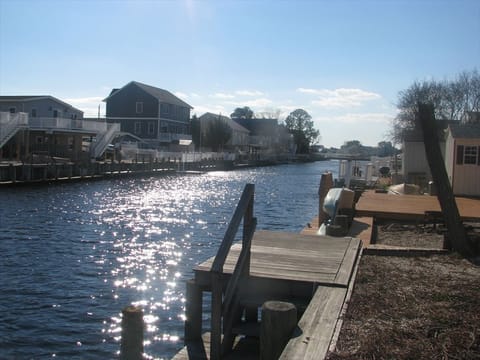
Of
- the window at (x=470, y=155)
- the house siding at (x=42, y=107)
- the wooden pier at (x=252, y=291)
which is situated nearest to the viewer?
the wooden pier at (x=252, y=291)

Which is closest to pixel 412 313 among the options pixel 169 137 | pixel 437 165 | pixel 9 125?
pixel 437 165

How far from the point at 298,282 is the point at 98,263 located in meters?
9.81

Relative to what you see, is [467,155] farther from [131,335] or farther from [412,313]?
[131,335]

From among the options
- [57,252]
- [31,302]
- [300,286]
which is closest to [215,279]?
[300,286]

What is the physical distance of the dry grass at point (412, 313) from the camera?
4.45m

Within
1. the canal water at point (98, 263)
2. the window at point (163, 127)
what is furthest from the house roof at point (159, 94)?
the canal water at point (98, 263)

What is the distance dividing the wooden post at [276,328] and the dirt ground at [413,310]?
47 cm

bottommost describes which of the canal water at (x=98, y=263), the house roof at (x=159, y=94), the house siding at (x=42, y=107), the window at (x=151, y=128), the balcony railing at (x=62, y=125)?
the canal water at (x=98, y=263)

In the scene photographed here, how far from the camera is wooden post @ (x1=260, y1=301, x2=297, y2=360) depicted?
4.77 metres

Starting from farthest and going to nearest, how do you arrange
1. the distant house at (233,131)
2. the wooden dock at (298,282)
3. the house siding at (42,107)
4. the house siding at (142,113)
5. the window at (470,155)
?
the distant house at (233,131) < the house siding at (142,113) < the house siding at (42,107) < the window at (470,155) < the wooden dock at (298,282)

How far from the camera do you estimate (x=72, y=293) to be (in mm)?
11719

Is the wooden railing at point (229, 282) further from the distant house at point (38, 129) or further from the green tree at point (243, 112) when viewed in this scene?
the green tree at point (243, 112)

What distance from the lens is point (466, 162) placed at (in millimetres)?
21094

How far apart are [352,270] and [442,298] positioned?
1270mm
